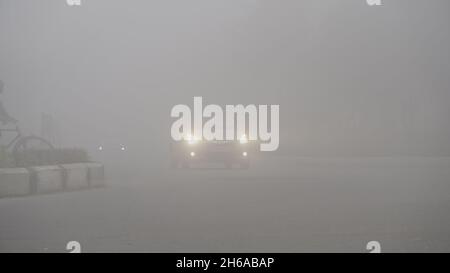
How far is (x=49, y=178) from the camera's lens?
38.0 feet

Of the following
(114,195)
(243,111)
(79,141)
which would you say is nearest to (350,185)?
(243,111)

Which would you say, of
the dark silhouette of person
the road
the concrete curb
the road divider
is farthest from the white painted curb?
the dark silhouette of person

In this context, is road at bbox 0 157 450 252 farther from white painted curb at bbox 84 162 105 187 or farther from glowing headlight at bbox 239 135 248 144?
glowing headlight at bbox 239 135 248 144

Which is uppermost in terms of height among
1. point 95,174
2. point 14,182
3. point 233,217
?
point 95,174

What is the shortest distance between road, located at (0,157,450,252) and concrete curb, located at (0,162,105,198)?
0.40 meters

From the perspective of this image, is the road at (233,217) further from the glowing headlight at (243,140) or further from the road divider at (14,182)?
the glowing headlight at (243,140)

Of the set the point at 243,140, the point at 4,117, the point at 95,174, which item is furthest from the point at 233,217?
the point at 243,140

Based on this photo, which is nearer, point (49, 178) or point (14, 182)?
point (14, 182)

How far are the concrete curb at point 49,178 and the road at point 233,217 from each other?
1.32ft

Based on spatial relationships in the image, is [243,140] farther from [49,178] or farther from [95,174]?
[49,178]

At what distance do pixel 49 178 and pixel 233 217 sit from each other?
192 inches

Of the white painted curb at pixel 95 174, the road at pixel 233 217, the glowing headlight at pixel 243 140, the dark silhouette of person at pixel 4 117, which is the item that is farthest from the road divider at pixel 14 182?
the glowing headlight at pixel 243 140
